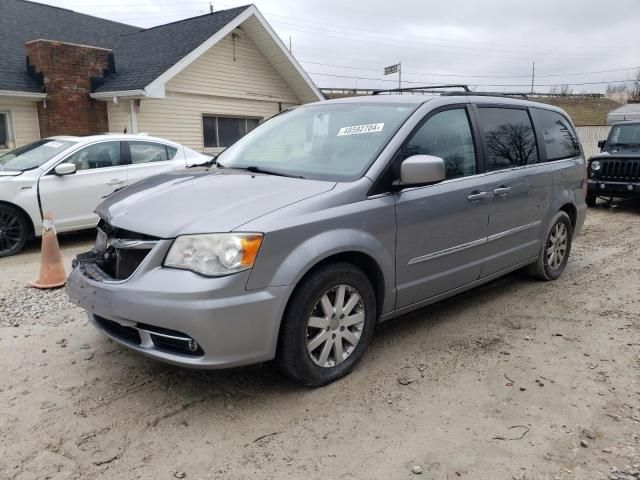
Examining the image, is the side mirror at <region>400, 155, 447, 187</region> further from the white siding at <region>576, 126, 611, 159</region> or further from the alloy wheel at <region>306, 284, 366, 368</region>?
the white siding at <region>576, 126, 611, 159</region>

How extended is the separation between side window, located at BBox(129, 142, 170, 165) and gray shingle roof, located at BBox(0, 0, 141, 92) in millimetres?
5350

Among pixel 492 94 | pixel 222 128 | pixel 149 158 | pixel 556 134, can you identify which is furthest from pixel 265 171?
pixel 222 128

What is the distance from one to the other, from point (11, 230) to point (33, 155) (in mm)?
1203

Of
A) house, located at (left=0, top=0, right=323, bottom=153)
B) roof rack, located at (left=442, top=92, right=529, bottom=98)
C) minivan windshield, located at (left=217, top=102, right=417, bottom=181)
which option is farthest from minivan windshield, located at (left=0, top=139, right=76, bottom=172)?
roof rack, located at (left=442, top=92, right=529, bottom=98)

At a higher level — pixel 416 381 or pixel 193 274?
pixel 193 274

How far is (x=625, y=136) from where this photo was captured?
1170cm

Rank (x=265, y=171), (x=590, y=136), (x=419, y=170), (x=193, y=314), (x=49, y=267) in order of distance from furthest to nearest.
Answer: (x=590, y=136), (x=49, y=267), (x=265, y=171), (x=419, y=170), (x=193, y=314)

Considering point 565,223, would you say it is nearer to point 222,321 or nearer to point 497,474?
point 497,474

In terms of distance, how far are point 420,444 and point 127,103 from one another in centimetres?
1191

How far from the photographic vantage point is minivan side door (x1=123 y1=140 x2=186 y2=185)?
8.06 m

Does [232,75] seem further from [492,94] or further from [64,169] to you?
[492,94]

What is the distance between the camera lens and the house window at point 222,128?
574 inches

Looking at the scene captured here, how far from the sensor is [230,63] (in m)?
14.5

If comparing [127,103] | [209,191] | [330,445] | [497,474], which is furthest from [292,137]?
[127,103]
